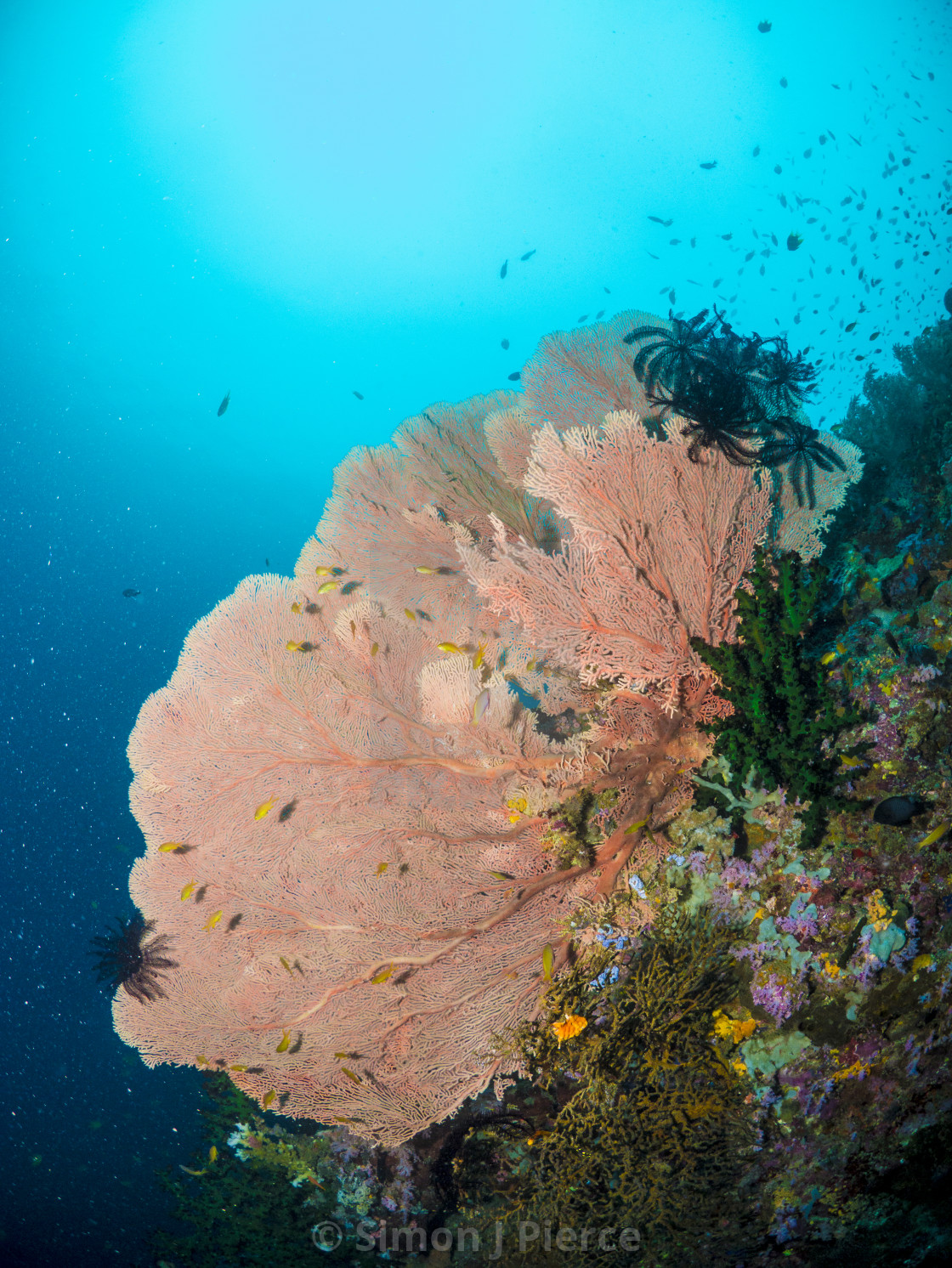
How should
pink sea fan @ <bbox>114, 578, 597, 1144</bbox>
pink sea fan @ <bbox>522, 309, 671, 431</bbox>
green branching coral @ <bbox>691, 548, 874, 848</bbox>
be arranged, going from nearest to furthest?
green branching coral @ <bbox>691, 548, 874, 848</bbox> → pink sea fan @ <bbox>114, 578, 597, 1144</bbox> → pink sea fan @ <bbox>522, 309, 671, 431</bbox>

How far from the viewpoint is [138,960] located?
5.33m

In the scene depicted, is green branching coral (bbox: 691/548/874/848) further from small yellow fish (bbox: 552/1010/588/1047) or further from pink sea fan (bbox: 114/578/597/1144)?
small yellow fish (bbox: 552/1010/588/1047)

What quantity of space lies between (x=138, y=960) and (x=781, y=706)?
20.5 ft

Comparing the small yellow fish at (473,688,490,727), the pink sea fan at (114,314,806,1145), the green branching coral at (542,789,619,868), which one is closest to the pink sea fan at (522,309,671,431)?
the pink sea fan at (114,314,806,1145)

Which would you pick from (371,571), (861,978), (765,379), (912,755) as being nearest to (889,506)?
(765,379)

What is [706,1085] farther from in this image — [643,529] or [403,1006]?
[643,529]

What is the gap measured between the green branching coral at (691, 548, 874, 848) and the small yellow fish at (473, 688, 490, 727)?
1314 millimetres

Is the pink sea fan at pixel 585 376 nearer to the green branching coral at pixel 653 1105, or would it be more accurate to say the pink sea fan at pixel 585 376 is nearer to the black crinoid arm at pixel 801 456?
the black crinoid arm at pixel 801 456

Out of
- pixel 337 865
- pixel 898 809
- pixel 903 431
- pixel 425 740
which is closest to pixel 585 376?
pixel 425 740

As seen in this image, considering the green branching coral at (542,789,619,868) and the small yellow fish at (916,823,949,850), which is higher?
the green branching coral at (542,789,619,868)

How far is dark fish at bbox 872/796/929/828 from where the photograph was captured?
9.62ft

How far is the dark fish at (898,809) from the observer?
2934 millimetres

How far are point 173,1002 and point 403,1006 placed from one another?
2471mm

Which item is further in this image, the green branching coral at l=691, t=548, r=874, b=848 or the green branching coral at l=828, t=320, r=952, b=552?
the green branching coral at l=828, t=320, r=952, b=552
